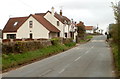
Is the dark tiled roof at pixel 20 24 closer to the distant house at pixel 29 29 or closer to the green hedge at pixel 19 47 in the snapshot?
the distant house at pixel 29 29

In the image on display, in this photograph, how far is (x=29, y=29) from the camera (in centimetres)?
5834

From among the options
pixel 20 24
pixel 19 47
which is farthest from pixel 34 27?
pixel 19 47

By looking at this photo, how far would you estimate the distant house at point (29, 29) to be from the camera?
187ft

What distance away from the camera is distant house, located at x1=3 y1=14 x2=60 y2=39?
187 ft

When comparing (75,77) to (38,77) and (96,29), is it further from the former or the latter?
(96,29)

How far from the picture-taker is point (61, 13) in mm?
77938

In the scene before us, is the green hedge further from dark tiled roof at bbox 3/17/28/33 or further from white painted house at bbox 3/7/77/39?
dark tiled roof at bbox 3/17/28/33

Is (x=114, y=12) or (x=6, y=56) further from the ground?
(x=114, y=12)

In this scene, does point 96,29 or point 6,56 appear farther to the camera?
point 96,29

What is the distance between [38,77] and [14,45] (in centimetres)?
1095

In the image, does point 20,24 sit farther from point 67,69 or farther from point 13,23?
point 67,69

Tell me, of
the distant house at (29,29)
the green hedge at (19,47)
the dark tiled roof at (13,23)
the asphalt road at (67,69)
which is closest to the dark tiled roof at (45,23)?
the distant house at (29,29)

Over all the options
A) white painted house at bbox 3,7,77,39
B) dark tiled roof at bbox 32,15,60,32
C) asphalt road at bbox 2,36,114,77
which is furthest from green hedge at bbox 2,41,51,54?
dark tiled roof at bbox 32,15,60,32

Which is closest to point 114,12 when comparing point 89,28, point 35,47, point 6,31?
point 35,47
